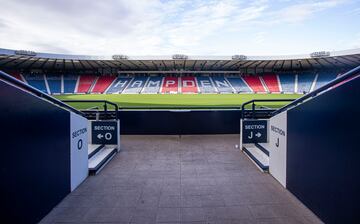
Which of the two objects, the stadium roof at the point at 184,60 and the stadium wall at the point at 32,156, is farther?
the stadium roof at the point at 184,60

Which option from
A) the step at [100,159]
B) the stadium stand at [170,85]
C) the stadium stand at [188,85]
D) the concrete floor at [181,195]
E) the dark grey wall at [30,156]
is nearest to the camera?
the dark grey wall at [30,156]

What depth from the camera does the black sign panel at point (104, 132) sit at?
6293 mm

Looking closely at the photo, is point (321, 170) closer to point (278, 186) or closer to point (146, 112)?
point (278, 186)

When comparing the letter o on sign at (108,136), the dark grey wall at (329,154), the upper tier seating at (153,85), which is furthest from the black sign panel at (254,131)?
the upper tier seating at (153,85)

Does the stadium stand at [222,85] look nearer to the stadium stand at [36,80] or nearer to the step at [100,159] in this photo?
the stadium stand at [36,80]

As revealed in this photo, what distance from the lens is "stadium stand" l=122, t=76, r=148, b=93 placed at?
123ft

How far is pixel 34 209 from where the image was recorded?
9.25 feet

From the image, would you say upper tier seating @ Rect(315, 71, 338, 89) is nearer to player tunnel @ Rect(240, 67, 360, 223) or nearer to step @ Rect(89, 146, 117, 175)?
player tunnel @ Rect(240, 67, 360, 223)

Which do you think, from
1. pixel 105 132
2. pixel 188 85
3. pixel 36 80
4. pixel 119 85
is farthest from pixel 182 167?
pixel 36 80

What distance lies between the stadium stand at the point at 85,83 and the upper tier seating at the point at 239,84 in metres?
25.7

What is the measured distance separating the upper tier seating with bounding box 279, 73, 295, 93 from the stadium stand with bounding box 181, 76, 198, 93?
608 inches

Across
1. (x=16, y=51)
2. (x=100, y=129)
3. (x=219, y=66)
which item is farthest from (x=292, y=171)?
(x=219, y=66)

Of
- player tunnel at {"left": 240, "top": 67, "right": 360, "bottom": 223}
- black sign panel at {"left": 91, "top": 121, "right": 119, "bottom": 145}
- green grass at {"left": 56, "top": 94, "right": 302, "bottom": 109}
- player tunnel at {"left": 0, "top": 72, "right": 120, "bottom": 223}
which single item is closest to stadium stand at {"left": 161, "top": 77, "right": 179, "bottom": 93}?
green grass at {"left": 56, "top": 94, "right": 302, "bottom": 109}

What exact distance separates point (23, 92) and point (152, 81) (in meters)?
39.1
